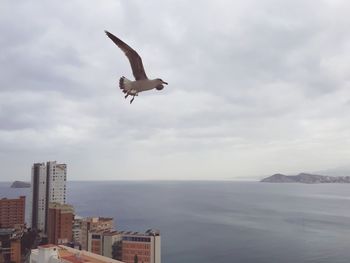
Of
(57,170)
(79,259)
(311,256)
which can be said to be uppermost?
(57,170)

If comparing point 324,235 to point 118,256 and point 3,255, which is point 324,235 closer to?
point 118,256

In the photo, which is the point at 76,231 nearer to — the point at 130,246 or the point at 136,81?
the point at 130,246

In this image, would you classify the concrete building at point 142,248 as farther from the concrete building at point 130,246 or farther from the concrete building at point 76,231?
the concrete building at point 76,231

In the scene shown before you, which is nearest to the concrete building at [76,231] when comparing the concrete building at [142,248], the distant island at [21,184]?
the concrete building at [142,248]

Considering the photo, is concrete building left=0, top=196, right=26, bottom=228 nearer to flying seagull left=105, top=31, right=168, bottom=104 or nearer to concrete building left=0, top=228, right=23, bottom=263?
concrete building left=0, top=228, right=23, bottom=263

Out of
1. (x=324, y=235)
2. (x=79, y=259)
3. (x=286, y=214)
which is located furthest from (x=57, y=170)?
(x=286, y=214)


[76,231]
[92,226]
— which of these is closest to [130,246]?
[92,226]
